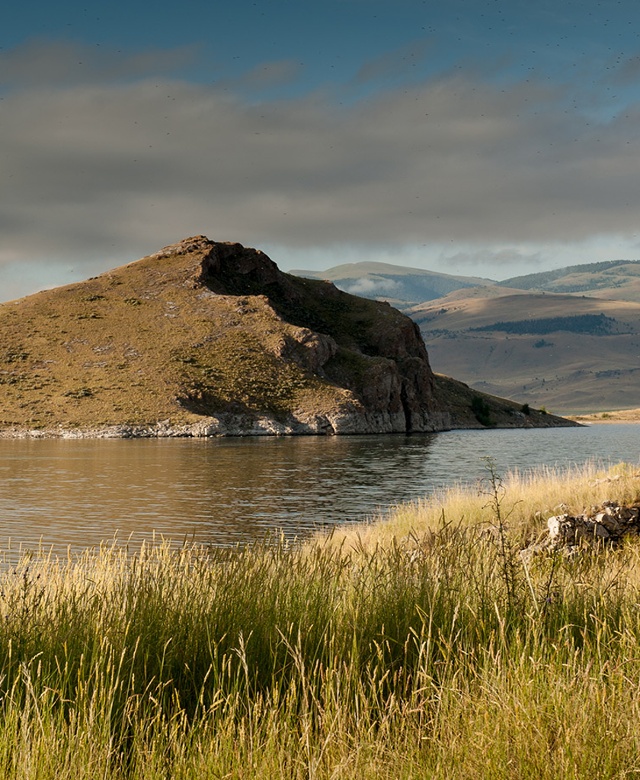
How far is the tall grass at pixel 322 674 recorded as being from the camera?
391 cm

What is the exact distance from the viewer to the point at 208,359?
102312 mm

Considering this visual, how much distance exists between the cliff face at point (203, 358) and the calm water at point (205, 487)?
24563 millimetres

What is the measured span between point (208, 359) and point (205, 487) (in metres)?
68.2

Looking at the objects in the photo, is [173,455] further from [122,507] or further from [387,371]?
[387,371]

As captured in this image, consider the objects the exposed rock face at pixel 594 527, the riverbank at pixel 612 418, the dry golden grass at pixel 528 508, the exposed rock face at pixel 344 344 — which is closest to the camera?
the exposed rock face at pixel 594 527

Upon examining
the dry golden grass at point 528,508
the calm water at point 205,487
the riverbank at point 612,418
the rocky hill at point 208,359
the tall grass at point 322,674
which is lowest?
the riverbank at point 612,418

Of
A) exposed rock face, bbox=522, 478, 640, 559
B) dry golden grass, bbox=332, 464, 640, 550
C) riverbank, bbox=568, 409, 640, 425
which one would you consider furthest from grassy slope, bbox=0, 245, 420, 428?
exposed rock face, bbox=522, 478, 640, 559

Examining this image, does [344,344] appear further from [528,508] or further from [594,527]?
[594,527]

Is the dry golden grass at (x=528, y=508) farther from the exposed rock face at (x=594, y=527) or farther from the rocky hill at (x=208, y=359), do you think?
the rocky hill at (x=208, y=359)

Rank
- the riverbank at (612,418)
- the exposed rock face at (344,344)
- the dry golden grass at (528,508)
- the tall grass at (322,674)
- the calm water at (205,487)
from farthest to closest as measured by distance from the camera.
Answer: the riverbank at (612,418) → the exposed rock face at (344,344) → the calm water at (205,487) → the dry golden grass at (528,508) → the tall grass at (322,674)

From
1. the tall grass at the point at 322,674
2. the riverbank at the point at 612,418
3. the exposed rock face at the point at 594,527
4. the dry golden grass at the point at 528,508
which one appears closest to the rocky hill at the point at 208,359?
the riverbank at the point at 612,418

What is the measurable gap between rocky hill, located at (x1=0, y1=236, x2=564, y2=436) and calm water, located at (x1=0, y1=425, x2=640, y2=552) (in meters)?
25.0

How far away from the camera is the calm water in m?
22.8

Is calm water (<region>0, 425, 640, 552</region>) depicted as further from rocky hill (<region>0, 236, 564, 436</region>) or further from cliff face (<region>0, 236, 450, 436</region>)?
rocky hill (<region>0, 236, 564, 436</region>)
